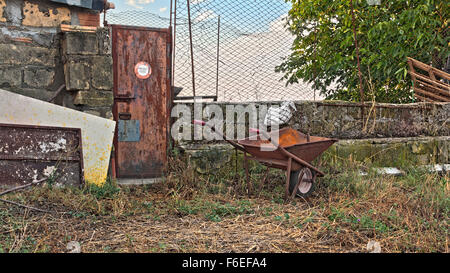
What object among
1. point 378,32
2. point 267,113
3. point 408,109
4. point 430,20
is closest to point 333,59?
point 378,32

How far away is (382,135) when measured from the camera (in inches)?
245

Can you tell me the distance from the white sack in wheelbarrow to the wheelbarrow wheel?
1.20m

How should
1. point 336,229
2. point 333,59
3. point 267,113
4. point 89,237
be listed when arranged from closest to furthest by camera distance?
point 89,237, point 336,229, point 267,113, point 333,59

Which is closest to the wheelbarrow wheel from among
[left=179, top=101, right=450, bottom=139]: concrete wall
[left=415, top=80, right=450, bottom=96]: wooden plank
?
[left=179, top=101, right=450, bottom=139]: concrete wall

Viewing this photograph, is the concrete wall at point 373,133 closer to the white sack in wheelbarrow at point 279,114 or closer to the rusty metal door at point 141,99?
the white sack in wheelbarrow at point 279,114

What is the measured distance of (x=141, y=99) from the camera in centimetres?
502

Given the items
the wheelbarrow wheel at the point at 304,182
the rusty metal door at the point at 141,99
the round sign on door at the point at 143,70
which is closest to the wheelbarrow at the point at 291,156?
the wheelbarrow wheel at the point at 304,182

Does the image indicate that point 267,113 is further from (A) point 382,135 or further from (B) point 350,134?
(A) point 382,135

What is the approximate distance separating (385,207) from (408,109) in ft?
10.7

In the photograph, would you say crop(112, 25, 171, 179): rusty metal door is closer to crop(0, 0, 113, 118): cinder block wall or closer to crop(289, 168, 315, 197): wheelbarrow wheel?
crop(0, 0, 113, 118): cinder block wall

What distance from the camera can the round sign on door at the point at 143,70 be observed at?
4988mm

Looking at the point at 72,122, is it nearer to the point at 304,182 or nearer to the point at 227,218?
the point at 227,218

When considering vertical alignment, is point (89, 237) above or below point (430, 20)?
below

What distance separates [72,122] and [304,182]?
9.31 ft
